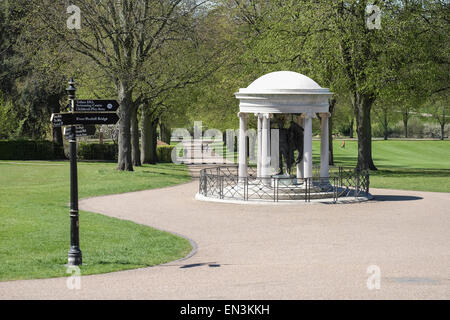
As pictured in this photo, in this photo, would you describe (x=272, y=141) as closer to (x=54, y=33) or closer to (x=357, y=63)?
(x=357, y=63)

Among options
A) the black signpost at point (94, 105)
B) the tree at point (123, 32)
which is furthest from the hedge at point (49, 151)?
the black signpost at point (94, 105)

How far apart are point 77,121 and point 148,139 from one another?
40304 millimetres

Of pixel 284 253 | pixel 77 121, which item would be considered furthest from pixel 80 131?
pixel 284 253

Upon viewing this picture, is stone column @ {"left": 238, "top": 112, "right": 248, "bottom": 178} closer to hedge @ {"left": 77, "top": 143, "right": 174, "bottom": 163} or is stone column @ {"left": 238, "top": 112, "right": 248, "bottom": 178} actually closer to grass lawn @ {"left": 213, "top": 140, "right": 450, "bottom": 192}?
grass lawn @ {"left": 213, "top": 140, "right": 450, "bottom": 192}

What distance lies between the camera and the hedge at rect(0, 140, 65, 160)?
58.2 m

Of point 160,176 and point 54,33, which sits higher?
point 54,33

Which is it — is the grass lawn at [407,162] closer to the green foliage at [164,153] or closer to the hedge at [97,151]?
the green foliage at [164,153]

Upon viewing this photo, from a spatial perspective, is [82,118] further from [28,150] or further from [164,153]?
[164,153]

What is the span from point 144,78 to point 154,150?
17.2m

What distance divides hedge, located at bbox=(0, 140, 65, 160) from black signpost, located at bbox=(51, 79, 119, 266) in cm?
4568

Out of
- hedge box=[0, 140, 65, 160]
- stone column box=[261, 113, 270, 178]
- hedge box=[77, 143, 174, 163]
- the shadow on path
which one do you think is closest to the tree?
stone column box=[261, 113, 270, 178]

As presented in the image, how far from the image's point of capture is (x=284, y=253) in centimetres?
1667

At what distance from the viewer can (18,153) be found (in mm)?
58594
